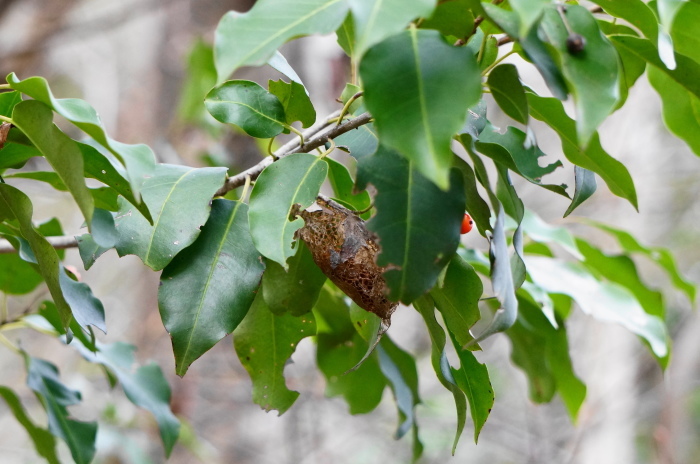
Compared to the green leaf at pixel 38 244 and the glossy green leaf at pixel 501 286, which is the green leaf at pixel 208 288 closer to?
the green leaf at pixel 38 244

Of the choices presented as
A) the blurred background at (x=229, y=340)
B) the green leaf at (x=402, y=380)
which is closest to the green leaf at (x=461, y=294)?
the green leaf at (x=402, y=380)

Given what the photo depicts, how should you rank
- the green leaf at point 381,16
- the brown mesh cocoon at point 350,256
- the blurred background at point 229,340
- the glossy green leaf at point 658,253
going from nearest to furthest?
the green leaf at point 381,16 → the brown mesh cocoon at point 350,256 → the glossy green leaf at point 658,253 → the blurred background at point 229,340

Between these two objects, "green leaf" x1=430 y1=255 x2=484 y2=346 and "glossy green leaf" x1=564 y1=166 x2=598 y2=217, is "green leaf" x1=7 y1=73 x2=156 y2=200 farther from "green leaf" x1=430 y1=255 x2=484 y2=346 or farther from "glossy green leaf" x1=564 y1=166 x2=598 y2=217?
"glossy green leaf" x1=564 y1=166 x2=598 y2=217

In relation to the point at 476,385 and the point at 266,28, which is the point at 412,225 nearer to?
the point at 266,28

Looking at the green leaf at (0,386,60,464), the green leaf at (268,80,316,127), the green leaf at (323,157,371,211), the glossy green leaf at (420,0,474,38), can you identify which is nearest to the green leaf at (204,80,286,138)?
the green leaf at (268,80,316,127)

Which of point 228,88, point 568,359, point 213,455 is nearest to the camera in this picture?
point 228,88

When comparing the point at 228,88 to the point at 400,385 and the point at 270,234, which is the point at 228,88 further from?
the point at 400,385

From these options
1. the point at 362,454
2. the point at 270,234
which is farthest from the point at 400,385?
the point at 362,454
